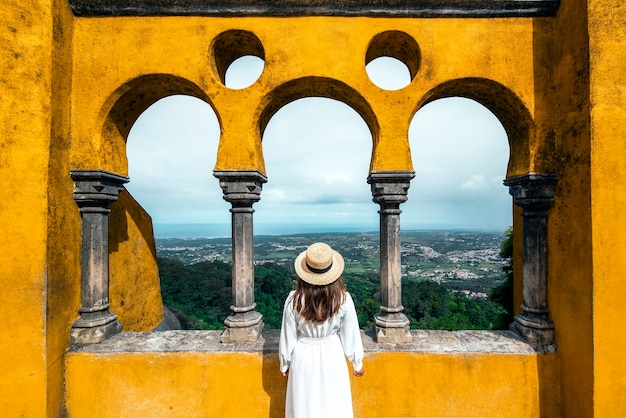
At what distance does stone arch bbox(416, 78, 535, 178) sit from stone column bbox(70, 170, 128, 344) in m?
3.92

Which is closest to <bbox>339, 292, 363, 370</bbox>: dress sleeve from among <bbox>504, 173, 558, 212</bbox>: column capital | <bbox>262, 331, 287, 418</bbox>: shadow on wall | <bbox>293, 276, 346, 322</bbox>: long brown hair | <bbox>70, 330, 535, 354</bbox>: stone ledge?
<bbox>293, 276, 346, 322</bbox>: long brown hair

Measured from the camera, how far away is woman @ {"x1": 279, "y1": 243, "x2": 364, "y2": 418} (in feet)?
8.38

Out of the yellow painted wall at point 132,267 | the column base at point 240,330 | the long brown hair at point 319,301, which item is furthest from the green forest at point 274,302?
the long brown hair at point 319,301

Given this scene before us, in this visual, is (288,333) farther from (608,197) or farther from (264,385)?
(608,197)

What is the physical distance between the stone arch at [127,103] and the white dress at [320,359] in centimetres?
257

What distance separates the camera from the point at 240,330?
362cm

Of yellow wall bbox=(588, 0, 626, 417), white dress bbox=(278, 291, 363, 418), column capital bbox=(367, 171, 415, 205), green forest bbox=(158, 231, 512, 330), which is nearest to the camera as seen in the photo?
white dress bbox=(278, 291, 363, 418)

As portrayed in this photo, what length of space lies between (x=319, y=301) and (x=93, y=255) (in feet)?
9.45

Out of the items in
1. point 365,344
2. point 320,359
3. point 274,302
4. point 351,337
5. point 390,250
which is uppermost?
point 390,250

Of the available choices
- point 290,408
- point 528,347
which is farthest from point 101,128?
point 528,347

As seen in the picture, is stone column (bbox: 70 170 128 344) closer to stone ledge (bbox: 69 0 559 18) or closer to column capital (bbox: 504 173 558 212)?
stone ledge (bbox: 69 0 559 18)

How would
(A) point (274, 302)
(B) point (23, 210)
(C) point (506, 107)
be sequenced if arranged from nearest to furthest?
(B) point (23, 210) < (C) point (506, 107) < (A) point (274, 302)

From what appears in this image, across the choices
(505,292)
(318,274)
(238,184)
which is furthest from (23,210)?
(505,292)

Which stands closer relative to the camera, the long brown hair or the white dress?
the long brown hair
